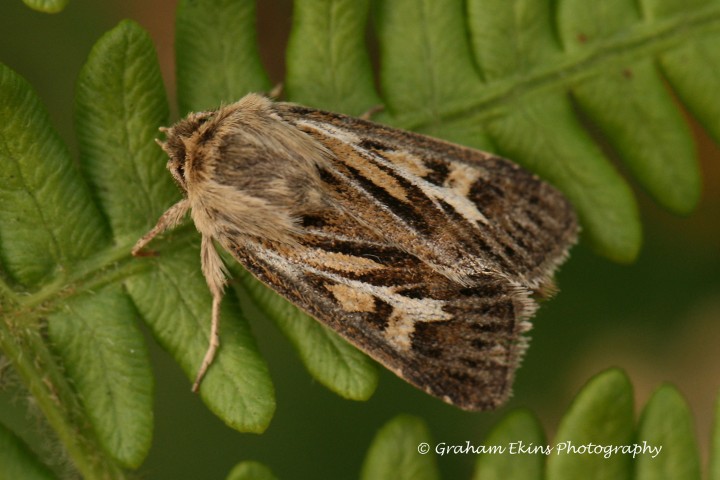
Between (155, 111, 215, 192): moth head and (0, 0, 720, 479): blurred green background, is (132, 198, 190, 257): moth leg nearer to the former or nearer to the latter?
(155, 111, 215, 192): moth head

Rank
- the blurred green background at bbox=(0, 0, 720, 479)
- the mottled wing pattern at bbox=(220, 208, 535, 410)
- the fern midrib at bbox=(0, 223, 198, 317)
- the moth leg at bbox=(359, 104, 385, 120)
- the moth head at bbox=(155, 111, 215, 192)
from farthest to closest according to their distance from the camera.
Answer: the blurred green background at bbox=(0, 0, 720, 479) < the moth leg at bbox=(359, 104, 385, 120) < the mottled wing pattern at bbox=(220, 208, 535, 410) < the moth head at bbox=(155, 111, 215, 192) < the fern midrib at bbox=(0, 223, 198, 317)

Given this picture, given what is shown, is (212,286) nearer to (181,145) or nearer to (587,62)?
(181,145)

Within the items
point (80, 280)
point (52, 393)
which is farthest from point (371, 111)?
point (52, 393)

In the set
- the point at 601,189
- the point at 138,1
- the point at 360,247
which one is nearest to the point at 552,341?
the point at 601,189

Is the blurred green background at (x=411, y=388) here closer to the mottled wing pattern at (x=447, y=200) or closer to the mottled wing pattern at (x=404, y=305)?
the mottled wing pattern at (x=404, y=305)

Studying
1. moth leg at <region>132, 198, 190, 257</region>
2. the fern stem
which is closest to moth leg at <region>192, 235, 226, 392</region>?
moth leg at <region>132, 198, 190, 257</region>

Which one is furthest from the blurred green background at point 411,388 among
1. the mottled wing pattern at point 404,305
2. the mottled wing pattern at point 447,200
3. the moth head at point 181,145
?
the moth head at point 181,145

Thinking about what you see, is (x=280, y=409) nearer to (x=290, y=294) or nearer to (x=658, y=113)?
(x=290, y=294)
